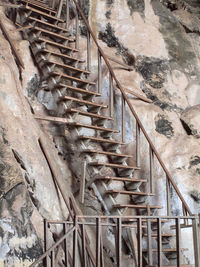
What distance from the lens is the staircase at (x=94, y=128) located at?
6.46 meters

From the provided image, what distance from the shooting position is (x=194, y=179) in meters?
7.02

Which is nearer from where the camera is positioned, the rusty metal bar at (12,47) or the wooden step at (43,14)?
the rusty metal bar at (12,47)

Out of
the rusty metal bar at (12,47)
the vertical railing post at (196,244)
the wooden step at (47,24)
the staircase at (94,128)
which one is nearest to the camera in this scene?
the vertical railing post at (196,244)

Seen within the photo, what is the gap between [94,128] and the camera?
22.7 feet

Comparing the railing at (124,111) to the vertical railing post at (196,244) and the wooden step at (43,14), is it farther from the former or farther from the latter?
the vertical railing post at (196,244)

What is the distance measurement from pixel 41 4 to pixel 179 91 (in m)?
3.47

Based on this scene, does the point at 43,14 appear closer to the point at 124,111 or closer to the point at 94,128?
the point at 124,111

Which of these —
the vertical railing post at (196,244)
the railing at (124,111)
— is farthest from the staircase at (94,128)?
the vertical railing post at (196,244)

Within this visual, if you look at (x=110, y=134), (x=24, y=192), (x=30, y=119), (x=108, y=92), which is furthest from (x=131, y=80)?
(x=24, y=192)

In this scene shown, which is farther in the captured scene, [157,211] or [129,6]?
[129,6]

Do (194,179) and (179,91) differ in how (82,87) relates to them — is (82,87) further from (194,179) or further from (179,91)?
(194,179)

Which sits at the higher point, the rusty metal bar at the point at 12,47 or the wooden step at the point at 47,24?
the wooden step at the point at 47,24

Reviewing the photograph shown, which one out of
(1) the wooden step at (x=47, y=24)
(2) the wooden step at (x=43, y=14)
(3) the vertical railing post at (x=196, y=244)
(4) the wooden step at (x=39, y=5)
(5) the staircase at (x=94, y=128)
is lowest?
(3) the vertical railing post at (x=196, y=244)

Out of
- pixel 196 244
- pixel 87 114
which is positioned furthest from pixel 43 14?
pixel 196 244
